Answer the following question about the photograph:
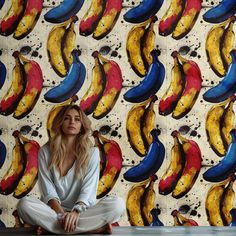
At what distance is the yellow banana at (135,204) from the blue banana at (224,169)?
0.54m

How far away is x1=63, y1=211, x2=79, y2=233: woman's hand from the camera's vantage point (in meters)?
3.88

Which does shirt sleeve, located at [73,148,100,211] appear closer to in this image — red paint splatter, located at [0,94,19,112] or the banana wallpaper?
the banana wallpaper

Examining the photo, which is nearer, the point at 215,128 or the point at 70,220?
the point at 70,220

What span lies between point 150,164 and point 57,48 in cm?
121

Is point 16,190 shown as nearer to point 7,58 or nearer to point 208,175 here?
point 7,58

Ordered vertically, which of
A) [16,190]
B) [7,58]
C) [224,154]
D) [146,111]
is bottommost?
[16,190]

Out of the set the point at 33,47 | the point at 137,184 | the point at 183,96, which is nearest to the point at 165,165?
the point at 137,184

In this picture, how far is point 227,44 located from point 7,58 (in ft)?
5.87

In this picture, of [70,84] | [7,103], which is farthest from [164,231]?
[7,103]

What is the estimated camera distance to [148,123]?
495 cm

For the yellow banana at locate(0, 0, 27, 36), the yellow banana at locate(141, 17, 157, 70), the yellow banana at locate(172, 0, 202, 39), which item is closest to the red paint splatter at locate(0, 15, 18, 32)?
the yellow banana at locate(0, 0, 27, 36)

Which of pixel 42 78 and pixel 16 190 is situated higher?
pixel 42 78

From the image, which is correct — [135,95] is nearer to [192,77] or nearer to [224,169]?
[192,77]

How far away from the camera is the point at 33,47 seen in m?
4.97
